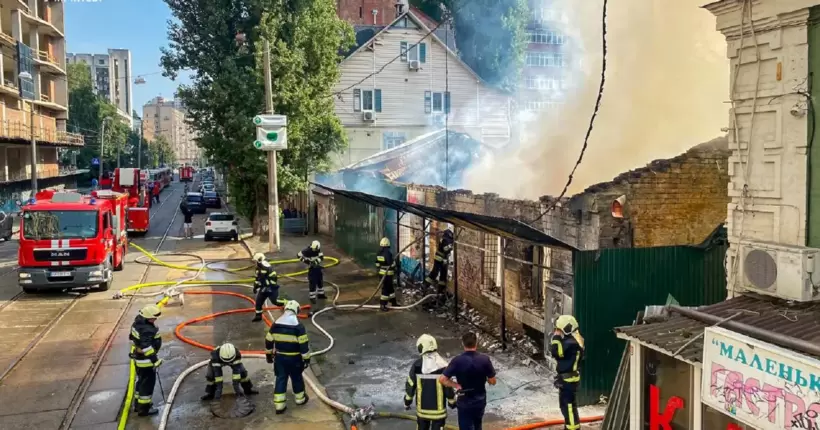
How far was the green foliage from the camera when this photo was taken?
948 inches

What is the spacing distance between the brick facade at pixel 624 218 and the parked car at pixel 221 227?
17572mm

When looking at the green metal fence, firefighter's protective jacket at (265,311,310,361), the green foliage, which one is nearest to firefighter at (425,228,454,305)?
the green metal fence

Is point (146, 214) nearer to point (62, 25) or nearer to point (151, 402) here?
point (151, 402)

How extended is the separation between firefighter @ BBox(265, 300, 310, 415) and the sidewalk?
2.91 ft

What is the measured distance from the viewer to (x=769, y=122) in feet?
18.9

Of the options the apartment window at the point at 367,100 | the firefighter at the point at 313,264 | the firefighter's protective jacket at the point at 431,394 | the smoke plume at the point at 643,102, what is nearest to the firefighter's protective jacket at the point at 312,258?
the firefighter at the point at 313,264

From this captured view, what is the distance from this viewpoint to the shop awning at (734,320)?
4762 millimetres

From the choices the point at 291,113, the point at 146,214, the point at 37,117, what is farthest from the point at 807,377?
the point at 37,117

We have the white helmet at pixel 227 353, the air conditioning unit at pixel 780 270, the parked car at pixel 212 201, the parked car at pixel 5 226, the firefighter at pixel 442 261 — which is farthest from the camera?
the parked car at pixel 212 201

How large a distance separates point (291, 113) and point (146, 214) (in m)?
9.33

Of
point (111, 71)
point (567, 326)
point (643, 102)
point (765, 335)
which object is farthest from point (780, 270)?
point (111, 71)

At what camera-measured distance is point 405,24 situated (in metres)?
33.0

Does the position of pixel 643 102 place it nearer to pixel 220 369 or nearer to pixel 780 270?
pixel 780 270

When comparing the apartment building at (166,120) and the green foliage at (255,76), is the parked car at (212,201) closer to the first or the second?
the green foliage at (255,76)
